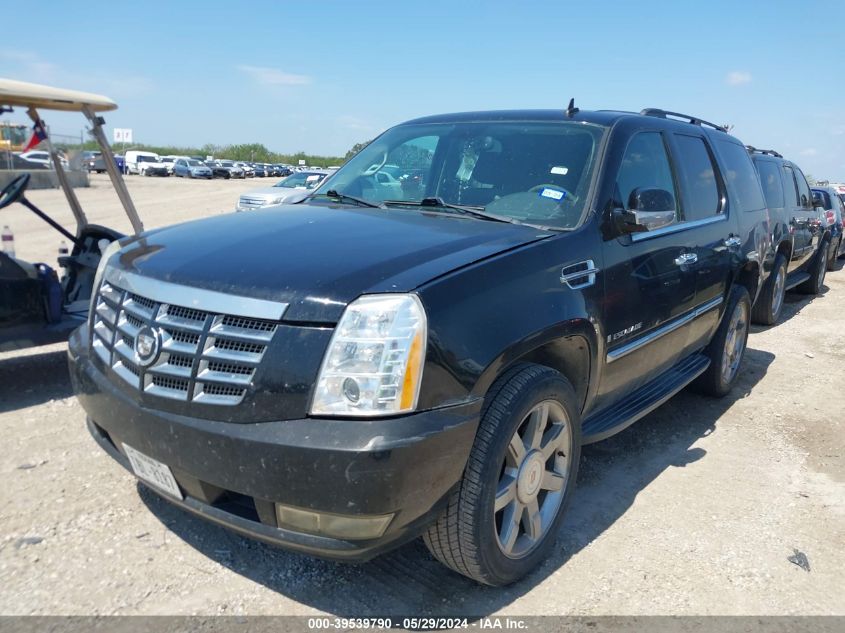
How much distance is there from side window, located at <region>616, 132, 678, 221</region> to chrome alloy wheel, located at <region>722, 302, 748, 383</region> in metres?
1.51

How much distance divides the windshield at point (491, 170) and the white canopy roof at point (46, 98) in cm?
246

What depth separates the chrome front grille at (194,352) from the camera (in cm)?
227

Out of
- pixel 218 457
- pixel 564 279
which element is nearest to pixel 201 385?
pixel 218 457

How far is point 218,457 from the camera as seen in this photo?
2264 millimetres

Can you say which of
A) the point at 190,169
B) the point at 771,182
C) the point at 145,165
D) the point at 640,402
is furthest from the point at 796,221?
the point at 145,165

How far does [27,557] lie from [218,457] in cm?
129

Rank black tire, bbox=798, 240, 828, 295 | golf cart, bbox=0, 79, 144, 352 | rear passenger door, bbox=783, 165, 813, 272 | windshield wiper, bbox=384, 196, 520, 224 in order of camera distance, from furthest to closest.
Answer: black tire, bbox=798, 240, 828, 295 → rear passenger door, bbox=783, 165, 813, 272 → golf cart, bbox=0, 79, 144, 352 → windshield wiper, bbox=384, 196, 520, 224

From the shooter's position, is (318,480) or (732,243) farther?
(732,243)

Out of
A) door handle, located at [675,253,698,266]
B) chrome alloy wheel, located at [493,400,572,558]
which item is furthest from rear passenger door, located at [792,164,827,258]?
chrome alloy wheel, located at [493,400,572,558]

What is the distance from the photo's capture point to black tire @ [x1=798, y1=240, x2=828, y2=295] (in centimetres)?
1090

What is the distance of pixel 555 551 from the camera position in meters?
3.11

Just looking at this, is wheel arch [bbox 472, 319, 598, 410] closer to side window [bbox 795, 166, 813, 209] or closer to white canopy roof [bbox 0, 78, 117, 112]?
white canopy roof [bbox 0, 78, 117, 112]

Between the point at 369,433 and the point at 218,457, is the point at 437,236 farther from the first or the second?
the point at 218,457

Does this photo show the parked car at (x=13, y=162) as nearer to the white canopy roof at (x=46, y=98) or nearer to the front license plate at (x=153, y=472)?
the white canopy roof at (x=46, y=98)
